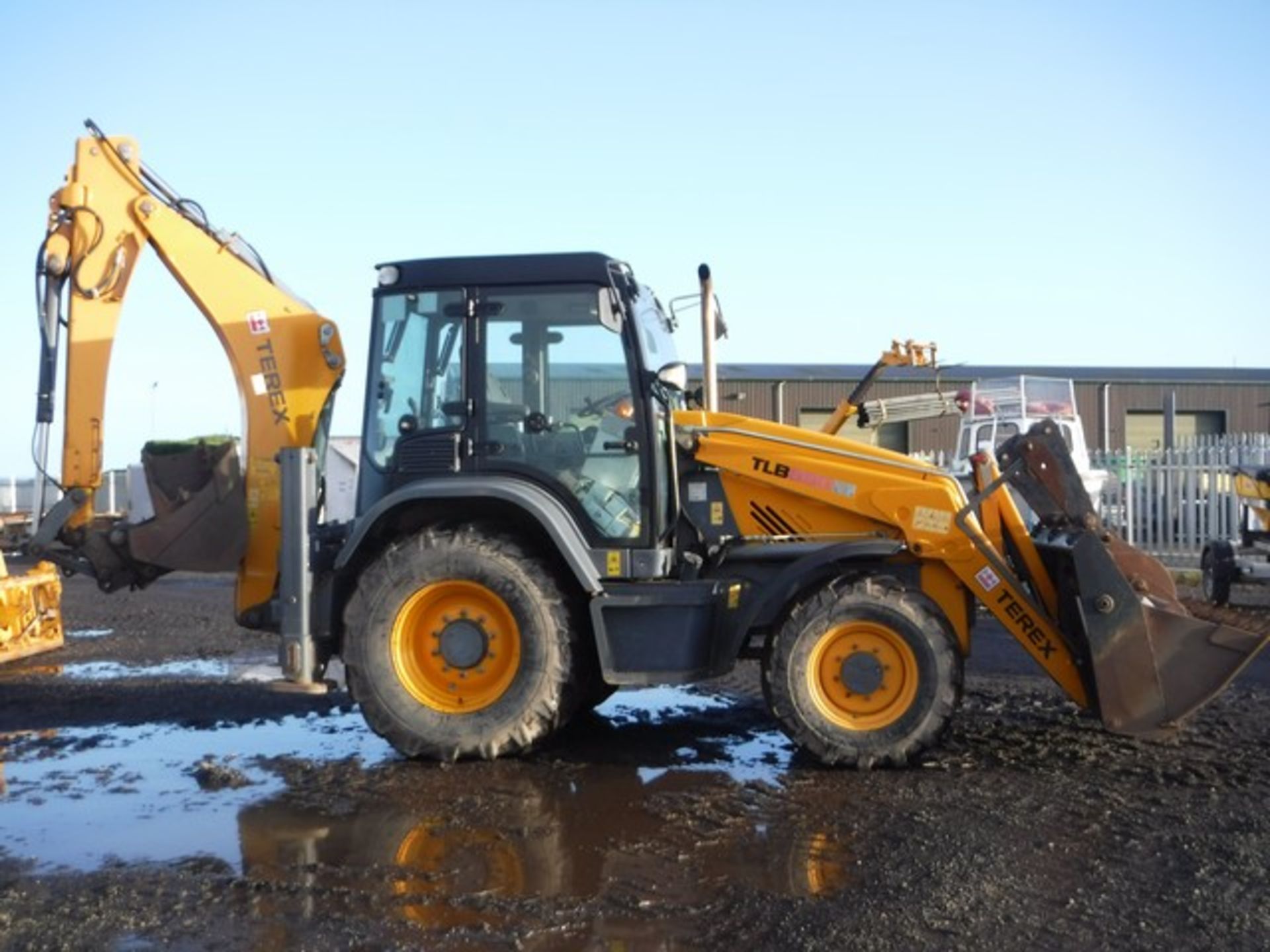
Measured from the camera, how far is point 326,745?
24.1 feet

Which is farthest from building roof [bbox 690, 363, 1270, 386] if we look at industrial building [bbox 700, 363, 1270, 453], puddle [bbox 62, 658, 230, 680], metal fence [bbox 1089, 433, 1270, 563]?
puddle [bbox 62, 658, 230, 680]

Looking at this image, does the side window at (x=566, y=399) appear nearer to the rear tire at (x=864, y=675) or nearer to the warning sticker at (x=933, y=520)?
the rear tire at (x=864, y=675)

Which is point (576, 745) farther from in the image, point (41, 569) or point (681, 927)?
point (41, 569)

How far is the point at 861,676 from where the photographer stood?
646 centimetres

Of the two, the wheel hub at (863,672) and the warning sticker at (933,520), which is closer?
the wheel hub at (863,672)

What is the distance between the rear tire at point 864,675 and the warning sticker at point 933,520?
0.41m

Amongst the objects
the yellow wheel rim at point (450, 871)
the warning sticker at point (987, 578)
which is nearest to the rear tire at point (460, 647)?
the yellow wheel rim at point (450, 871)

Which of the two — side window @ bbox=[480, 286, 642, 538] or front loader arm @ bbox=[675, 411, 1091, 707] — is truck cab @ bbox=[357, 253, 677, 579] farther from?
front loader arm @ bbox=[675, 411, 1091, 707]

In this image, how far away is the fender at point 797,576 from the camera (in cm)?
654

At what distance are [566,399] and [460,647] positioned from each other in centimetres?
145

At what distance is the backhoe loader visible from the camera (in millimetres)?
6434

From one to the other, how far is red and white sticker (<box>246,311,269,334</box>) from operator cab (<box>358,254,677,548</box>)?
0.90 meters

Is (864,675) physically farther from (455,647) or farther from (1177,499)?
(1177,499)

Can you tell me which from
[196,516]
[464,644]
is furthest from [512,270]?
[196,516]
